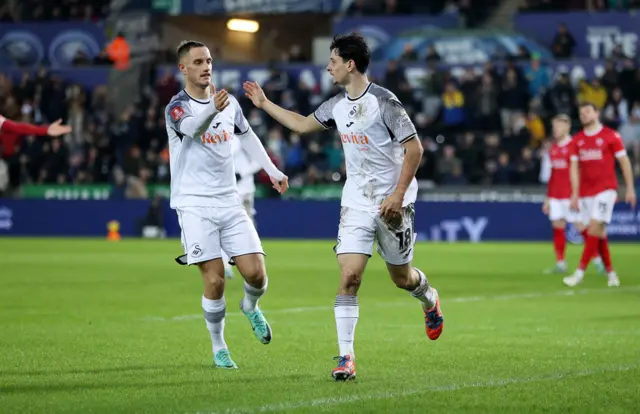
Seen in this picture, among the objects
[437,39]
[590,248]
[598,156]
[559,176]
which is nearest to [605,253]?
[590,248]

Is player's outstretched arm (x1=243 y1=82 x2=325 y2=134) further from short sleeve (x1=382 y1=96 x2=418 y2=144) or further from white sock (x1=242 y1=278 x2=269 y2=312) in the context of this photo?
white sock (x1=242 y1=278 x2=269 y2=312)

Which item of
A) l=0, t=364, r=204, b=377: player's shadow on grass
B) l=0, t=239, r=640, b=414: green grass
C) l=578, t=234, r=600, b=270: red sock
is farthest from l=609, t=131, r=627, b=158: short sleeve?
l=0, t=364, r=204, b=377: player's shadow on grass

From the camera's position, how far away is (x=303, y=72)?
35000 mm

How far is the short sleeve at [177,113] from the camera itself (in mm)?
8930

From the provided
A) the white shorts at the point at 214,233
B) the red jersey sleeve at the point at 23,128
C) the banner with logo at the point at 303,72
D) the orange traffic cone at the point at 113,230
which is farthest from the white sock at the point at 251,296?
the orange traffic cone at the point at 113,230

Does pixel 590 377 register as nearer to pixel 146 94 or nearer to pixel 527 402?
pixel 527 402

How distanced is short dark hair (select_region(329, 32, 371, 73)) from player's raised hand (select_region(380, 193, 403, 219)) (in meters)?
0.91

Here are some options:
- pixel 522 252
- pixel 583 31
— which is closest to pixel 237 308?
pixel 522 252

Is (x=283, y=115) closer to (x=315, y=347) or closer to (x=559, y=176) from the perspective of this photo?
(x=315, y=347)

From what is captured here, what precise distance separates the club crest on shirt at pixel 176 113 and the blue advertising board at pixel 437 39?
2497 centimetres

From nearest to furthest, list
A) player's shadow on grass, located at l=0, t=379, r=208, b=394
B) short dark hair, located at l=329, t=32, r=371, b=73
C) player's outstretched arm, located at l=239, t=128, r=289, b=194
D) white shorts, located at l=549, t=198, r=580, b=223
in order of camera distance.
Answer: player's shadow on grass, located at l=0, t=379, r=208, b=394 < short dark hair, located at l=329, t=32, r=371, b=73 < player's outstretched arm, located at l=239, t=128, r=289, b=194 < white shorts, located at l=549, t=198, r=580, b=223

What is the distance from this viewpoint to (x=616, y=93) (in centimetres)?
3038

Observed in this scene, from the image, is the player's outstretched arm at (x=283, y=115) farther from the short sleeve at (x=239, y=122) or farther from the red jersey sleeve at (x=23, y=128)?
the red jersey sleeve at (x=23, y=128)

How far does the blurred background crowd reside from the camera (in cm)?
3070
